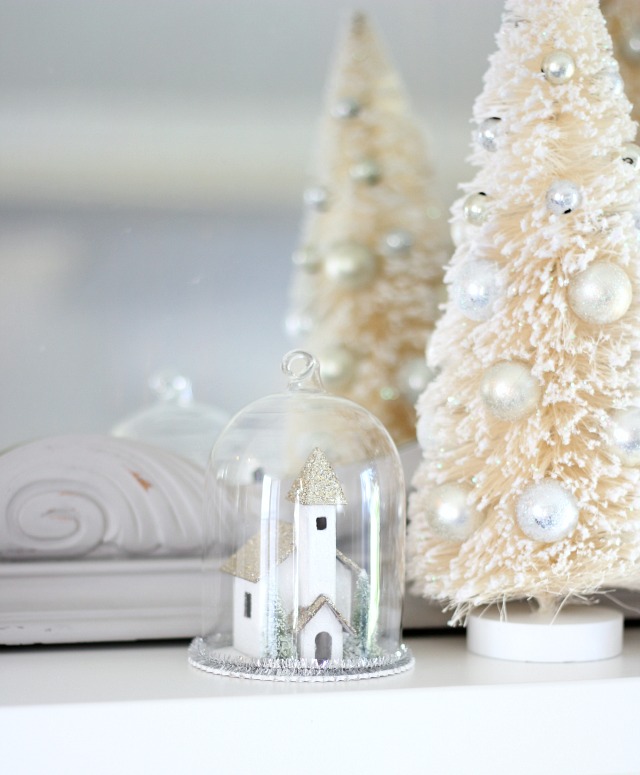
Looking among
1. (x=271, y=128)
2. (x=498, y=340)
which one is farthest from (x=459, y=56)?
(x=498, y=340)

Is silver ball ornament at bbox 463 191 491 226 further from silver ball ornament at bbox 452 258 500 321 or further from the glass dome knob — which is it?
the glass dome knob

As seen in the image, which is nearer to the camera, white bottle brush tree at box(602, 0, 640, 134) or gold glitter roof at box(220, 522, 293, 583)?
gold glitter roof at box(220, 522, 293, 583)

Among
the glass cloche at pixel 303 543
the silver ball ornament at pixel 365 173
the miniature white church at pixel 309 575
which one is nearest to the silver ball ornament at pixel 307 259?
the silver ball ornament at pixel 365 173

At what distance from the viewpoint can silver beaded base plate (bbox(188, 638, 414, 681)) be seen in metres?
0.74

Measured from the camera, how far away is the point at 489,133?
0.84 meters

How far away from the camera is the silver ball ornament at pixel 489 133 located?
0.84m

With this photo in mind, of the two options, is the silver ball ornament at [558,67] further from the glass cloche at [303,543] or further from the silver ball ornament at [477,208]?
the glass cloche at [303,543]

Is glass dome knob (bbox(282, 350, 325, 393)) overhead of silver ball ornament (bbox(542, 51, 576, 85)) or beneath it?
beneath

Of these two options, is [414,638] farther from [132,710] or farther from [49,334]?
[49,334]

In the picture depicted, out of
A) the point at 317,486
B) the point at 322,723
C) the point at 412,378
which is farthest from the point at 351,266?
the point at 322,723

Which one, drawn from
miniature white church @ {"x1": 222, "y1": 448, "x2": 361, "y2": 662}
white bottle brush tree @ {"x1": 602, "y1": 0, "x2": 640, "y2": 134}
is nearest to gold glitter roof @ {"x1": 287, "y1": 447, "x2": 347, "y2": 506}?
miniature white church @ {"x1": 222, "y1": 448, "x2": 361, "y2": 662}

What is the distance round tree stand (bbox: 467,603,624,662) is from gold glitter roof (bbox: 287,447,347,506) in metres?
0.19

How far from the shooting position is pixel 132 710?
0.68 m

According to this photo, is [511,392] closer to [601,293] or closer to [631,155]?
[601,293]
